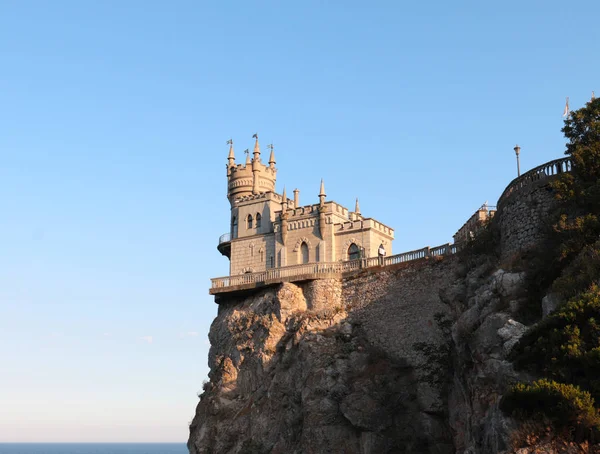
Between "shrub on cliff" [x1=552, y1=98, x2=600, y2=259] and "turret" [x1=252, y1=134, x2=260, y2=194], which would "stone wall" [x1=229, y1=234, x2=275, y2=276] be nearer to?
"turret" [x1=252, y1=134, x2=260, y2=194]

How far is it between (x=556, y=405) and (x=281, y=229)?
106 ft

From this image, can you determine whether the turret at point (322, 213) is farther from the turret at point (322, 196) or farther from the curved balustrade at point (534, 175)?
the curved balustrade at point (534, 175)

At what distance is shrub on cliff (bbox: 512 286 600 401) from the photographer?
77.5ft

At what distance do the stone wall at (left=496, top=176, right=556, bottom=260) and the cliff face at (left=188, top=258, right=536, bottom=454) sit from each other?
203 cm

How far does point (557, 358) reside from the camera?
24.7 meters

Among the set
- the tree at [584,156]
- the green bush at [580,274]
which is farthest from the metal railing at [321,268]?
the green bush at [580,274]

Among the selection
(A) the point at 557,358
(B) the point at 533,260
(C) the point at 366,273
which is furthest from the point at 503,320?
(C) the point at 366,273

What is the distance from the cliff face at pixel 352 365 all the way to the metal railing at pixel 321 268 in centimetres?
66

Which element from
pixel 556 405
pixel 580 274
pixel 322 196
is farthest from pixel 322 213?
pixel 556 405

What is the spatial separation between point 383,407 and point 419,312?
5.63 meters

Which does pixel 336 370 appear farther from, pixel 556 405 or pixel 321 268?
pixel 556 405

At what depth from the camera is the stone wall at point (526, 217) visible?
116ft

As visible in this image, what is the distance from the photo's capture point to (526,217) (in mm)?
36125

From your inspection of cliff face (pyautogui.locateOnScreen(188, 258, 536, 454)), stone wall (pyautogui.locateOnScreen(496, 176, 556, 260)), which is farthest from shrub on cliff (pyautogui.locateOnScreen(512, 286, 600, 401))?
stone wall (pyautogui.locateOnScreen(496, 176, 556, 260))
